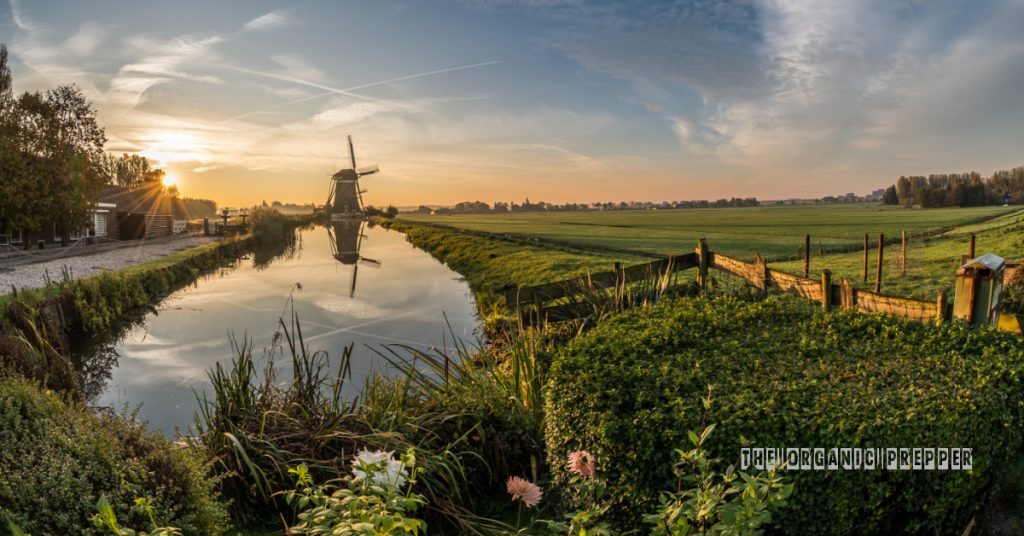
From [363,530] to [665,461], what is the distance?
1874mm

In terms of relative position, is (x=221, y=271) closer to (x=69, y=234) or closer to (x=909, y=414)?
(x=69, y=234)

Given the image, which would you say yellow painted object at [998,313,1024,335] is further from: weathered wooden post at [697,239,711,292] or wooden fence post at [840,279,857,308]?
weathered wooden post at [697,239,711,292]

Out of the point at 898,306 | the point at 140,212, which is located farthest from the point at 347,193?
the point at 898,306

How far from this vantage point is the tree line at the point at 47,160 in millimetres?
30202

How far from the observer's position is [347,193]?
88375mm

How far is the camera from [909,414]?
319 centimetres

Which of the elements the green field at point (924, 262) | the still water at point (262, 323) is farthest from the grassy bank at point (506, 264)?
the green field at point (924, 262)

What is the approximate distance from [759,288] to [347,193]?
3392 inches

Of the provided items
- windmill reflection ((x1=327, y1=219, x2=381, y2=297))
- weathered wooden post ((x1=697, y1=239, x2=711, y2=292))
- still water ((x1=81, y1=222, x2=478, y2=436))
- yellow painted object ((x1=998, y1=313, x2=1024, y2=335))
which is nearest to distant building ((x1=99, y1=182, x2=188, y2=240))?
windmill reflection ((x1=327, y1=219, x2=381, y2=297))

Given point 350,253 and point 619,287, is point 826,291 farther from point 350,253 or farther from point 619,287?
point 350,253

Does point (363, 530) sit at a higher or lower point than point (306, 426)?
higher

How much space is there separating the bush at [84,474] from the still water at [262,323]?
99cm

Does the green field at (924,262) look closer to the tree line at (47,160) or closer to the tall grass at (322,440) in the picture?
the tall grass at (322,440)

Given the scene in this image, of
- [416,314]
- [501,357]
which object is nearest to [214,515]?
[501,357]
